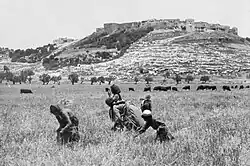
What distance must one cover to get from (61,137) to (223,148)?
3.76 meters

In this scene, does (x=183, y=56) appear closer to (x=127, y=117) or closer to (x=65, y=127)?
(x=127, y=117)

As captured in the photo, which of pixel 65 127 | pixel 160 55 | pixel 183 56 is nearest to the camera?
pixel 65 127

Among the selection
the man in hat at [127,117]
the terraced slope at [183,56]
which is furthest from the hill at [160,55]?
the man in hat at [127,117]

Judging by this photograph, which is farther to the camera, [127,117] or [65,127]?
[127,117]

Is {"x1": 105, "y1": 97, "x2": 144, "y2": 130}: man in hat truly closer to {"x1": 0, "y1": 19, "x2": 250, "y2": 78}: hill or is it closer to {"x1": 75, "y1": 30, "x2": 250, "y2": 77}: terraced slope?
{"x1": 0, "y1": 19, "x2": 250, "y2": 78}: hill

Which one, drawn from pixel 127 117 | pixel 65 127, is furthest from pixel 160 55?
pixel 65 127

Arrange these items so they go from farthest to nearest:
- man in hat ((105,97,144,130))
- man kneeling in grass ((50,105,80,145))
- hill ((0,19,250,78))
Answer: hill ((0,19,250,78)) → man in hat ((105,97,144,130)) → man kneeling in grass ((50,105,80,145))

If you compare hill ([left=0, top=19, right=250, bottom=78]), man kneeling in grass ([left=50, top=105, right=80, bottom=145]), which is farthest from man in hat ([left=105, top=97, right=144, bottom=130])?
hill ([left=0, top=19, right=250, bottom=78])

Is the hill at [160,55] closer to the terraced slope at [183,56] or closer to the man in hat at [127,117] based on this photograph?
the terraced slope at [183,56]

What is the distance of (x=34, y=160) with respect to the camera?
6844 mm

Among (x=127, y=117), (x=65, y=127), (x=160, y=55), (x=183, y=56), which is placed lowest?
(x=127, y=117)

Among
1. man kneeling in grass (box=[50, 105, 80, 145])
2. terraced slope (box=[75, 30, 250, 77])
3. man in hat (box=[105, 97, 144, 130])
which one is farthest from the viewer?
terraced slope (box=[75, 30, 250, 77])

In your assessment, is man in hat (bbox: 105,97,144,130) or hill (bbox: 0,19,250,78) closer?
man in hat (bbox: 105,97,144,130)

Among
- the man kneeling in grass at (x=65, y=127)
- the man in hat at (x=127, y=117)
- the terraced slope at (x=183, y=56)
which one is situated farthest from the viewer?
the terraced slope at (x=183, y=56)
